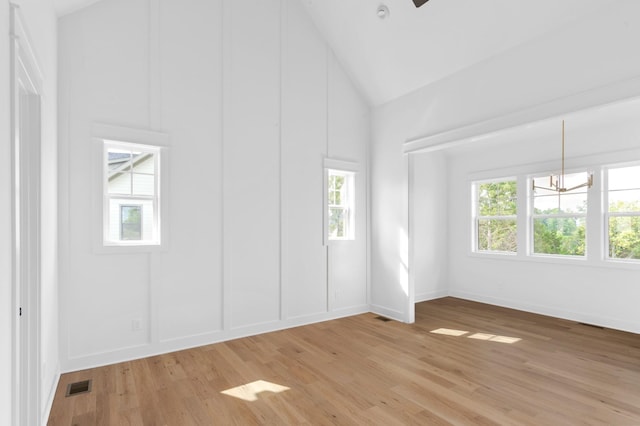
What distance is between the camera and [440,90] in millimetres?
4348

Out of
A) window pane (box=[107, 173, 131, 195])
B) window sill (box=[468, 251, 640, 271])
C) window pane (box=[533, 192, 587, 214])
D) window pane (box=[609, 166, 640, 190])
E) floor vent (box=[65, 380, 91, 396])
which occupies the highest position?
window pane (box=[609, 166, 640, 190])

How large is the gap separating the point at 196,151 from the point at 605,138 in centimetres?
539

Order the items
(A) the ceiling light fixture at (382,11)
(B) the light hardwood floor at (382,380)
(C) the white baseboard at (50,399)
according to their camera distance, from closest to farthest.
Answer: (C) the white baseboard at (50,399), (B) the light hardwood floor at (382,380), (A) the ceiling light fixture at (382,11)

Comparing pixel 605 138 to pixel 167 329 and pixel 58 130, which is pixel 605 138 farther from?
pixel 58 130

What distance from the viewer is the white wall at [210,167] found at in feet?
10.8

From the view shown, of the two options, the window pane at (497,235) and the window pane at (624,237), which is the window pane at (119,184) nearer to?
the window pane at (497,235)

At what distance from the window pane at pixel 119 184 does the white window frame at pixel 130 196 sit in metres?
0.05

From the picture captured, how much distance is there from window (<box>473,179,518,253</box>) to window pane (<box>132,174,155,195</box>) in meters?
5.39

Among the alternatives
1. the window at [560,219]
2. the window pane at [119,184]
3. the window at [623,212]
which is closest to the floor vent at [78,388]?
the window pane at [119,184]

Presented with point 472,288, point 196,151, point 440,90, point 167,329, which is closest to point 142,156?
point 196,151

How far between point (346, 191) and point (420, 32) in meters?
→ 2.33

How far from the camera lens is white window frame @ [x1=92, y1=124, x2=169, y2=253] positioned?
132 inches

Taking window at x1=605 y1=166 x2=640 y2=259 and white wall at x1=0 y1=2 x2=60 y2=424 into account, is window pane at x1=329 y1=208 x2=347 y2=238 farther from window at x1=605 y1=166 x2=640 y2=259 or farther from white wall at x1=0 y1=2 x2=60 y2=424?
window at x1=605 y1=166 x2=640 y2=259

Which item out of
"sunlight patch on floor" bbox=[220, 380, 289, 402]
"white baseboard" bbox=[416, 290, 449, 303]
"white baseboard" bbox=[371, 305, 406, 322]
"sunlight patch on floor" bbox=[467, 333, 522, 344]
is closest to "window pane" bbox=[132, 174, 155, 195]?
"sunlight patch on floor" bbox=[220, 380, 289, 402]
